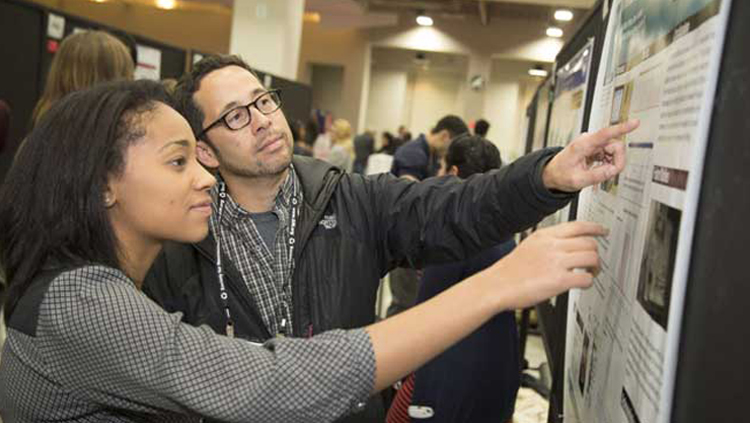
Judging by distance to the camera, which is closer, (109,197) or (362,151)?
(109,197)

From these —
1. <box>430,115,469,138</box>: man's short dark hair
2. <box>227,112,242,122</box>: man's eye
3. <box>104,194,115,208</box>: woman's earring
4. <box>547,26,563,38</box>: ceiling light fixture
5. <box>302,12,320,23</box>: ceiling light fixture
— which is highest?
<box>547,26,563,38</box>: ceiling light fixture

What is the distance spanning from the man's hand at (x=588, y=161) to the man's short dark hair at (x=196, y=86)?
3.14 ft

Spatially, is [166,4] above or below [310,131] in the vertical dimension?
above

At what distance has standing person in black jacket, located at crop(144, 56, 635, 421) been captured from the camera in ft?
5.40

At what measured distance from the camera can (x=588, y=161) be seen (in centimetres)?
125

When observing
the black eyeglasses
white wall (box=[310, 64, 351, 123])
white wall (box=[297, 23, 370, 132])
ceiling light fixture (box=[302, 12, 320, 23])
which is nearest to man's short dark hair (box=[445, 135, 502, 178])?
the black eyeglasses

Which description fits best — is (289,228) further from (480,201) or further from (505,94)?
(505,94)

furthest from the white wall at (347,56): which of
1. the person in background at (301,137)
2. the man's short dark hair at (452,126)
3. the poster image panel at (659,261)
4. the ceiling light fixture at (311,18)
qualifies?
the poster image panel at (659,261)

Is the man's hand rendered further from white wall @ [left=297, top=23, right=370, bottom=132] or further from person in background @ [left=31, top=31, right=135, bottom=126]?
white wall @ [left=297, top=23, right=370, bottom=132]

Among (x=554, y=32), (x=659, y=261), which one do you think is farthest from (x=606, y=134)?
Answer: (x=554, y=32)

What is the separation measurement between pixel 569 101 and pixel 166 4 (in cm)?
1679

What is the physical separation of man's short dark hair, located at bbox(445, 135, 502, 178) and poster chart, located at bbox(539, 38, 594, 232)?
0.80ft

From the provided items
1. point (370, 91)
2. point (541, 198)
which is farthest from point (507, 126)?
point (541, 198)

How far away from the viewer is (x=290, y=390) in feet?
3.31
